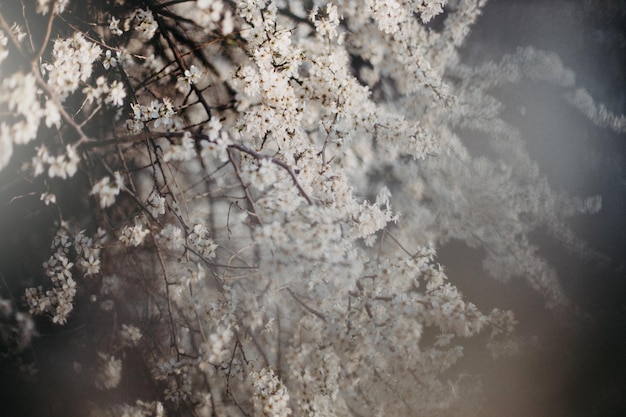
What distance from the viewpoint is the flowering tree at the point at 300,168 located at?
0.99 m

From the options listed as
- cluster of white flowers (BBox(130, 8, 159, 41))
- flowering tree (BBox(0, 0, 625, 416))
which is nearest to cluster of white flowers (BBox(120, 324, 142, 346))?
flowering tree (BBox(0, 0, 625, 416))

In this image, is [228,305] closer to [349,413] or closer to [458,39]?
[349,413]

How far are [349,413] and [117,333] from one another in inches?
25.6

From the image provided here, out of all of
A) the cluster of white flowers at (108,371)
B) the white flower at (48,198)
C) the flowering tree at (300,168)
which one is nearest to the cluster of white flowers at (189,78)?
the flowering tree at (300,168)

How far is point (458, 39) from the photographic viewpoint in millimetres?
1006

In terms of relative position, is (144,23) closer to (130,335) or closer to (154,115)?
(154,115)

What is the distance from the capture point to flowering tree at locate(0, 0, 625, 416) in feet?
3.26

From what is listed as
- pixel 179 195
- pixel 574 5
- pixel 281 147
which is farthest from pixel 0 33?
pixel 574 5

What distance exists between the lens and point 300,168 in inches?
39.4

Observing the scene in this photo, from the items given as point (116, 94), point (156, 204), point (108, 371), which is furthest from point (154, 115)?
point (108, 371)

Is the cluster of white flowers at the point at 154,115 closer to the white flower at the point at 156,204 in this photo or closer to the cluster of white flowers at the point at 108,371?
the white flower at the point at 156,204

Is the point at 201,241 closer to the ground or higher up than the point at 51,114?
closer to the ground

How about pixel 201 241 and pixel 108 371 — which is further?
pixel 108 371

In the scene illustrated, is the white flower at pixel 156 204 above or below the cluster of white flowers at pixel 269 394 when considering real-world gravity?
above
